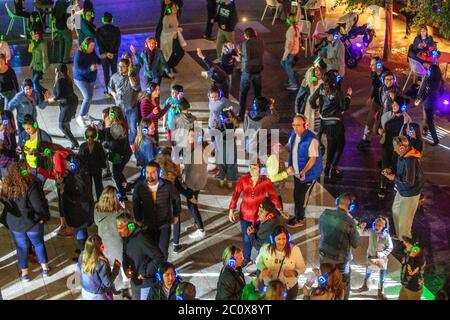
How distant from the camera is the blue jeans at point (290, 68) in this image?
52.0 feet

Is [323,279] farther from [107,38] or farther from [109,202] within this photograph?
[107,38]

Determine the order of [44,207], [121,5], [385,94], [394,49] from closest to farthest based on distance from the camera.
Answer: [44,207] → [385,94] → [394,49] → [121,5]

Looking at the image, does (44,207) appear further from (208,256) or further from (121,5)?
(121,5)

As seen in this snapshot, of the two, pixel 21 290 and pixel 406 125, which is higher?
pixel 406 125

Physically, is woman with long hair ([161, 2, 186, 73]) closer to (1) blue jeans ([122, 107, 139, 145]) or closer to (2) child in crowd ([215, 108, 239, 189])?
(1) blue jeans ([122, 107, 139, 145])

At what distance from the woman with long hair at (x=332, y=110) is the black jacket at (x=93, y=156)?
136 inches

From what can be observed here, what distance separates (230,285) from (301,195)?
3295 millimetres

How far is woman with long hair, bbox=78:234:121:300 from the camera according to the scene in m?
8.23

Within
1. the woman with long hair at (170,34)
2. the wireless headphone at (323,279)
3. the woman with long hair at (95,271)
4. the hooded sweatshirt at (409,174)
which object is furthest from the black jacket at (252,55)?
the wireless headphone at (323,279)

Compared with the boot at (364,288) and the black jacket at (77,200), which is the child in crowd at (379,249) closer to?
the boot at (364,288)
